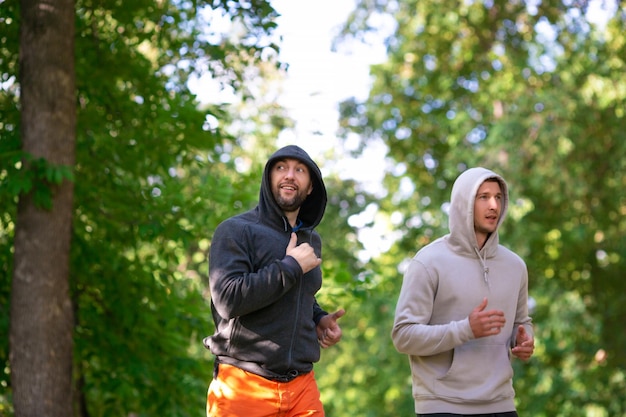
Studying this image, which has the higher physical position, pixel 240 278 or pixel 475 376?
pixel 240 278

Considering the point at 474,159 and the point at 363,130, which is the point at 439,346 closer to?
the point at 474,159

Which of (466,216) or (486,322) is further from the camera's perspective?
(466,216)

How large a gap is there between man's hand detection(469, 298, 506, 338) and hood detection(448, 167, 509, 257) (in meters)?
0.51

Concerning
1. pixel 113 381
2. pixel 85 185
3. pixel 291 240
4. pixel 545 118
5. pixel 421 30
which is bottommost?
pixel 113 381

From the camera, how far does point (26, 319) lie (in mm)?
6402

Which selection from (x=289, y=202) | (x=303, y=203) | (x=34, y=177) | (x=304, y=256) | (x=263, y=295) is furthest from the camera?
(x=34, y=177)

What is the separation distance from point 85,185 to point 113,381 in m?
1.64

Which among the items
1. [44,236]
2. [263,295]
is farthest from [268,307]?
[44,236]

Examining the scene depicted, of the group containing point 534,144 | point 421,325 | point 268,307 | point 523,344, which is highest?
point 534,144

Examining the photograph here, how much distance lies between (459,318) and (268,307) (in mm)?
1035

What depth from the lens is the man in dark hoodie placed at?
361 cm

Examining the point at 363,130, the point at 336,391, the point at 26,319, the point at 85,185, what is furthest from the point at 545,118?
the point at 26,319

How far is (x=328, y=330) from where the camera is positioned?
398 centimetres

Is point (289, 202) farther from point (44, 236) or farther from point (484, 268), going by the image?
point (44, 236)
